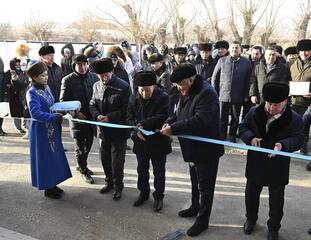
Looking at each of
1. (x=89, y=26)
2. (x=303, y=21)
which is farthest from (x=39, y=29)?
(x=303, y=21)

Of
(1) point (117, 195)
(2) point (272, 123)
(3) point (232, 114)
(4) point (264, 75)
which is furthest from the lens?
(3) point (232, 114)

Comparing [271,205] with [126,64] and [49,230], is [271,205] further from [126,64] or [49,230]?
[126,64]

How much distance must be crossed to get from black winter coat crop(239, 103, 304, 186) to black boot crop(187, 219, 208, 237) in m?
0.71

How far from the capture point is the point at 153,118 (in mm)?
3947

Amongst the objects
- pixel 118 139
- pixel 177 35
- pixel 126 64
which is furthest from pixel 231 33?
pixel 118 139

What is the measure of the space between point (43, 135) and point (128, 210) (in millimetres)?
1369

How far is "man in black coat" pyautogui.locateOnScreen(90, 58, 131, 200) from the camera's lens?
4238 millimetres

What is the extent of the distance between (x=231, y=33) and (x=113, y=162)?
54.4 feet

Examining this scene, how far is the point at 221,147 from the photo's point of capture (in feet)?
12.1

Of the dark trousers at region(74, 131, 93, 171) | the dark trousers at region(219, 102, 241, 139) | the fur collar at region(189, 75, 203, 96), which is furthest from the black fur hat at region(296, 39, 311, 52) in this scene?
the dark trousers at region(74, 131, 93, 171)

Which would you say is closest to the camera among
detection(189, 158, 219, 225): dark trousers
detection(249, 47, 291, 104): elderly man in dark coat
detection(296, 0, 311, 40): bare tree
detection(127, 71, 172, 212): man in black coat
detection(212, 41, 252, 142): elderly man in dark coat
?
detection(189, 158, 219, 225): dark trousers

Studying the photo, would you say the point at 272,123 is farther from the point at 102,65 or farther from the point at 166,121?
the point at 102,65

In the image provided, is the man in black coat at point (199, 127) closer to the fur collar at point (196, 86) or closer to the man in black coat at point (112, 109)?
the fur collar at point (196, 86)

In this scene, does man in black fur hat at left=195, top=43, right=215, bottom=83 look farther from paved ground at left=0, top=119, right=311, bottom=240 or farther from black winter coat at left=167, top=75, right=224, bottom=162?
black winter coat at left=167, top=75, right=224, bottom=162
